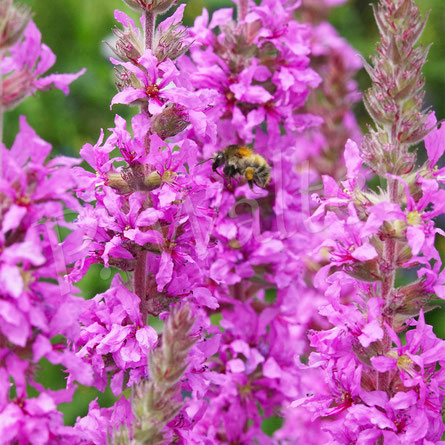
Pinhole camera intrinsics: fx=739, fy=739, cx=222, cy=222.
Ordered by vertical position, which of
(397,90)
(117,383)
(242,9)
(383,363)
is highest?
(242,9)

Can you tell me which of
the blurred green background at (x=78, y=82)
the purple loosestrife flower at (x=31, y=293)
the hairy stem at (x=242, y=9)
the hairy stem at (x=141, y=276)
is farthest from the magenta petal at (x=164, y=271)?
the blurred green background at (x=78, y=82)

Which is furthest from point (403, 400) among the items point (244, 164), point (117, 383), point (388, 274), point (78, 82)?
point (78, 82)

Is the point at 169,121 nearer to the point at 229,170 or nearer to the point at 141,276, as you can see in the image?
the point at 141,276

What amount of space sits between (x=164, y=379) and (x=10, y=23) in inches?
46.1

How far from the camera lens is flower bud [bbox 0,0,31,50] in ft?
7.33

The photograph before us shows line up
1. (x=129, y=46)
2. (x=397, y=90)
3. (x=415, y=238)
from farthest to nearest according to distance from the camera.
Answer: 1. (x=129, y=46)
2. (x=397, y=90)
3. (x=415, y=238)

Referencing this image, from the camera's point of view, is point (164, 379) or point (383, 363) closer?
point (164, 379)

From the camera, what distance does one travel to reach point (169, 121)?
117 inches

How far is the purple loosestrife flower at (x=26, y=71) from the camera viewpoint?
7.70ft

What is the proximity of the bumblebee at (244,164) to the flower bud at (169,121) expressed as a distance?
2.81 feet

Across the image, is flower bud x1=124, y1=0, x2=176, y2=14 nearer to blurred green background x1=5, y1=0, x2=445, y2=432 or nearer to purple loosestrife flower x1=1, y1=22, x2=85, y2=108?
purple loosestrife flower x1=1, y1=22, x2=85, y2=108

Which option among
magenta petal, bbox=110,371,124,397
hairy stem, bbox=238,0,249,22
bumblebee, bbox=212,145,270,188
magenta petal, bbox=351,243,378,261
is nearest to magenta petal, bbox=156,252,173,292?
magenta petal, bbox=110,371,124,397

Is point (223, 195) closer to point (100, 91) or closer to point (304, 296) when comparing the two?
point (304, 296)

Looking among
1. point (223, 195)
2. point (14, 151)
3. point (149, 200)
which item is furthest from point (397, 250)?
point (14, 151)
